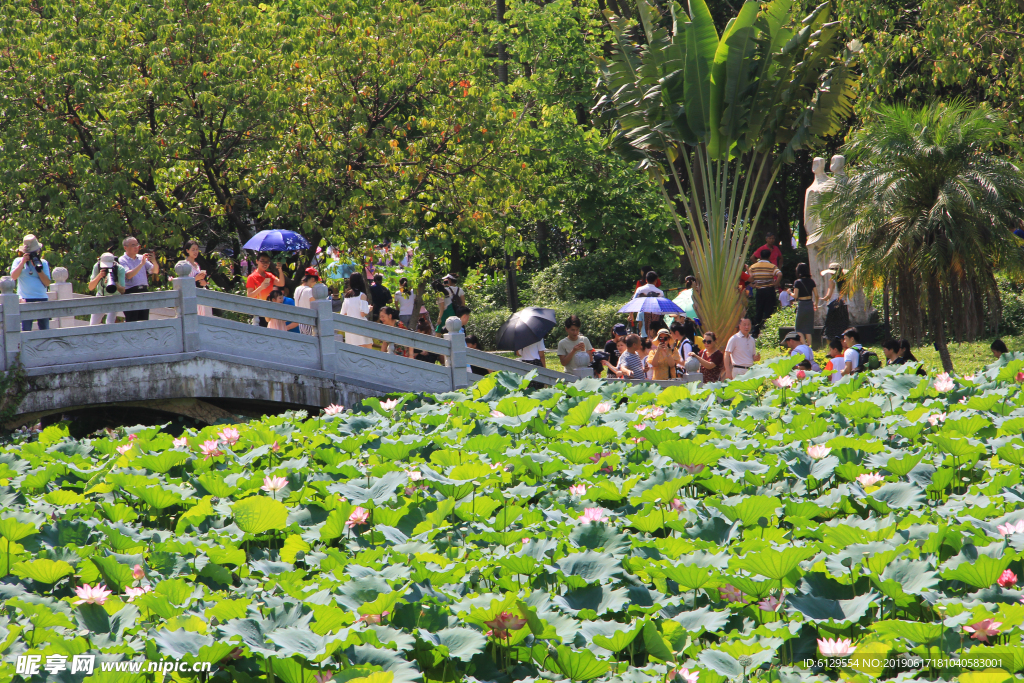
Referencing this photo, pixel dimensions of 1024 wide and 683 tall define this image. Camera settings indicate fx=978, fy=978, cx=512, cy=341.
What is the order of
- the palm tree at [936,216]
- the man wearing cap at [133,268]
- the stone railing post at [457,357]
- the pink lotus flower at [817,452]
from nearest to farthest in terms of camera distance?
the pink lotus flower at [817,452] < the man wearing cap at [133,268] < the palm tree at [936,216] < the stone railing post at [457,357]

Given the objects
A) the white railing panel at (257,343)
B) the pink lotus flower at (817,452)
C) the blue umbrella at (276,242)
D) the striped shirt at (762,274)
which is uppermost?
the blue umbrella at (276,242)

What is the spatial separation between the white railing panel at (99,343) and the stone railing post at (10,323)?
0.10m

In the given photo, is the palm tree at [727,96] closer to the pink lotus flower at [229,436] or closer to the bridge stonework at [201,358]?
the bridge stonework at [201,358]

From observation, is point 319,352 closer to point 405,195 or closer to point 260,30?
point 405,195

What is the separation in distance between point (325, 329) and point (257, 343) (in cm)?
85

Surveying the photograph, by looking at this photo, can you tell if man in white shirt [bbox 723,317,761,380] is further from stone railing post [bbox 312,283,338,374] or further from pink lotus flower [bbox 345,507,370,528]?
pink lotus flower [bbox 345,507,370,528]

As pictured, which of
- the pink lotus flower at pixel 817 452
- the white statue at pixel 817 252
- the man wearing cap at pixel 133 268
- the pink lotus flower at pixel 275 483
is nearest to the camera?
the pink lotus flower at pixel 275 483

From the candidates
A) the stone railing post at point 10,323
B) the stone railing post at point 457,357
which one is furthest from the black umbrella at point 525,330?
the stone railing post at point 10,323

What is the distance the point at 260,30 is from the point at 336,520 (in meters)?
13.9

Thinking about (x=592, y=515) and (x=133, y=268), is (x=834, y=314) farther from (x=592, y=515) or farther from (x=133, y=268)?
(x=592, y=515)

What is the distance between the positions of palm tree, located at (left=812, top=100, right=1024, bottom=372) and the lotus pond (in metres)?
6.24

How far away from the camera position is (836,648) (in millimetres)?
2969

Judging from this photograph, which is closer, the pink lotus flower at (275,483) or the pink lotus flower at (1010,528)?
the pink lotus flower at (1010,528)

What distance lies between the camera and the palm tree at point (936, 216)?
39.3 feet
